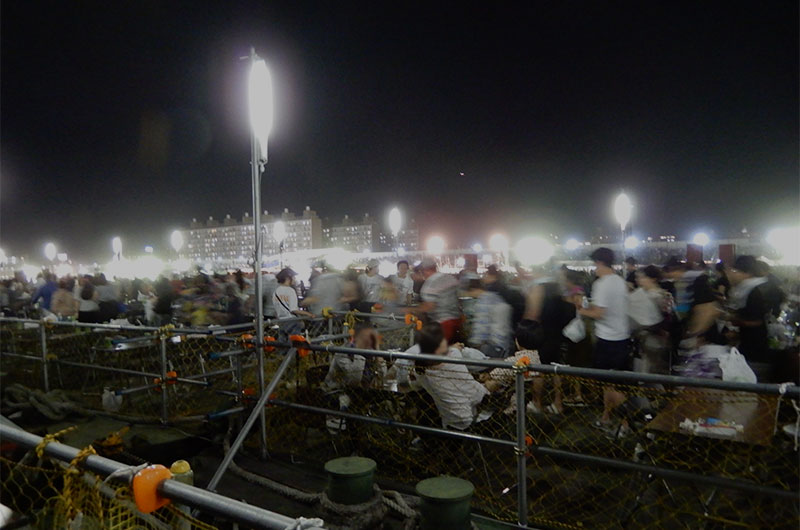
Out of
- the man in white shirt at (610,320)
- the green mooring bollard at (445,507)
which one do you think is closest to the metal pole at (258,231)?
the green mooring bollard at (445,507)

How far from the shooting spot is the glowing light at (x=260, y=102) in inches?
206

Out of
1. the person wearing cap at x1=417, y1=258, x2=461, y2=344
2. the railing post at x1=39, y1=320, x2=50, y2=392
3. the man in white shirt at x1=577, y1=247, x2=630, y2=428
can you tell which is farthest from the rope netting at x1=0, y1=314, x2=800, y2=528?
the person wearing cap at x1=417, y1=258, x2=461, y2=344

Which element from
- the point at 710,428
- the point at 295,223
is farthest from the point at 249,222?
the point at 710,428

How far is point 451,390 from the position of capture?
5023 millimetres

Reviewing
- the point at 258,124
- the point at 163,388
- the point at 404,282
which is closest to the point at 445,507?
the point at 258,124

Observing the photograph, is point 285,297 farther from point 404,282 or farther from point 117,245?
point 117,245

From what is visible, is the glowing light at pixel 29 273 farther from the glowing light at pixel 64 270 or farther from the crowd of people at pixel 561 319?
the crowd of people at pixel 561 319

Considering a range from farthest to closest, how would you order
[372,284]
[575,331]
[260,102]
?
[372,284] → [575,331] → [260,102]

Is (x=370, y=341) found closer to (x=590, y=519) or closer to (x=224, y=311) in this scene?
(x=590, y=519)

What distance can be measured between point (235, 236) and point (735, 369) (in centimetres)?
15932

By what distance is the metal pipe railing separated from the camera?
1.52 metres

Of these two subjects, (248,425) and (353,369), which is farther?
(353,369)

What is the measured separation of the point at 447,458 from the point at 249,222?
162 m

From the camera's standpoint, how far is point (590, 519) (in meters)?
4.38
